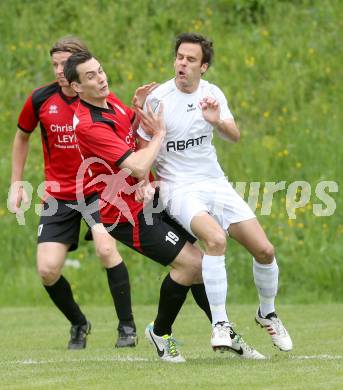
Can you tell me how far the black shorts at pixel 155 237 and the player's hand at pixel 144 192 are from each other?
196mm

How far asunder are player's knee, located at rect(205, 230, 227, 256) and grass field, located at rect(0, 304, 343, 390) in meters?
0.72

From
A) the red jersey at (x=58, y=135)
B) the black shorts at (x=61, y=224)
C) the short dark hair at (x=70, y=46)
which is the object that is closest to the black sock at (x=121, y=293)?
the black shorts at (x=61, y=224)

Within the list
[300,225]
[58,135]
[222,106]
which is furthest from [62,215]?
[300,225]

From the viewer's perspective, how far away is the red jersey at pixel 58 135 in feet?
30.5

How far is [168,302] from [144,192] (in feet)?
2.44

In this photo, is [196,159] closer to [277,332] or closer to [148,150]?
[148,150]

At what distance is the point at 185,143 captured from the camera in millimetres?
7867

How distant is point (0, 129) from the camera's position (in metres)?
17.2

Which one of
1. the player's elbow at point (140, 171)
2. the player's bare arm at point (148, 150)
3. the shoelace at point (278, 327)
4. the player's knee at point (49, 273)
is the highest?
the player's bare arm at point (148, 150)

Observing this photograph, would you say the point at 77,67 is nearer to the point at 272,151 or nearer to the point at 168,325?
the point at 168,325

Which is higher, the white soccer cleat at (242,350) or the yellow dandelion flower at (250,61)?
the yellow dandelion flower at (250,61)

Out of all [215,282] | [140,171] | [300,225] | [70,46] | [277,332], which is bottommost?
[300,225]

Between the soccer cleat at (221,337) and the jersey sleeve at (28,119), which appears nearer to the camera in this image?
the soccer cleat at (221,337)

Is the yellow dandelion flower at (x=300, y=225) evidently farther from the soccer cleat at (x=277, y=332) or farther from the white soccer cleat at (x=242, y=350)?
the white soccer cleat at (x=242, y=350)
